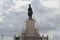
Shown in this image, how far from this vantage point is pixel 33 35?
37.0 meters

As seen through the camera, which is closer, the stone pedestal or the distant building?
the distant building

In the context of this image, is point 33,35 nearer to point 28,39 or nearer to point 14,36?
point 28,39

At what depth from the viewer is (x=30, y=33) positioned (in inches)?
1471

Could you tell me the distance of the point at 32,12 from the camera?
130 ft

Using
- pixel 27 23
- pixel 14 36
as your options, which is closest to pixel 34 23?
pixel 27 23

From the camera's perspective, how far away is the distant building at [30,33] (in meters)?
36.8

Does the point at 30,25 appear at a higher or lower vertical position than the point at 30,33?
higher

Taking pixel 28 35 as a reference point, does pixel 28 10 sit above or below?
above

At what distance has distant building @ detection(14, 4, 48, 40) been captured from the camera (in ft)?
121

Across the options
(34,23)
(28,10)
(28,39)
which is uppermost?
(28,10)

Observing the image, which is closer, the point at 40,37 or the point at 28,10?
the point at 40,37

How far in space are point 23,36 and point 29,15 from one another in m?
4.46

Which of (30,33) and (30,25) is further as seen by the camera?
(30,25)

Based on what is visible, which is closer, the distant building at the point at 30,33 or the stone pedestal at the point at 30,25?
the distant building at the point at 30,33
